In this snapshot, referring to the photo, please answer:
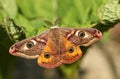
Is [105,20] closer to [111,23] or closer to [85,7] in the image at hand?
[111,23]

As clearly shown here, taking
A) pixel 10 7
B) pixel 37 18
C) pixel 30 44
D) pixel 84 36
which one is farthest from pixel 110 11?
pixel 37 18

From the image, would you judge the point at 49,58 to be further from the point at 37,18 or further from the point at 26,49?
the point at 37,18

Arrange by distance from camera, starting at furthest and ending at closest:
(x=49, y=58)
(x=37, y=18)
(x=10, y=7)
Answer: (x=37, y=18) < (x=10, y=7) < (x=49, y=58)

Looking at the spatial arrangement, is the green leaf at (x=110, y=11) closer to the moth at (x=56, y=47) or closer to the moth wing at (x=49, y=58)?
the moth at (x=56, y=47)

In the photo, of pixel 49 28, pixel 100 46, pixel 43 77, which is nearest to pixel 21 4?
pixel 49 28

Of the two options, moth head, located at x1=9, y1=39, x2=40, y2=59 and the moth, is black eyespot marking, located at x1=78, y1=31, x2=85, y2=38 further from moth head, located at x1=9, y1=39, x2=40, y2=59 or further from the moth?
moth head, located at x1=9, y1=39, x2=40, y2=59

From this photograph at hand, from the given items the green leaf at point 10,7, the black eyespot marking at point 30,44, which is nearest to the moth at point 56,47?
the black eyespot marking at point 30,44
